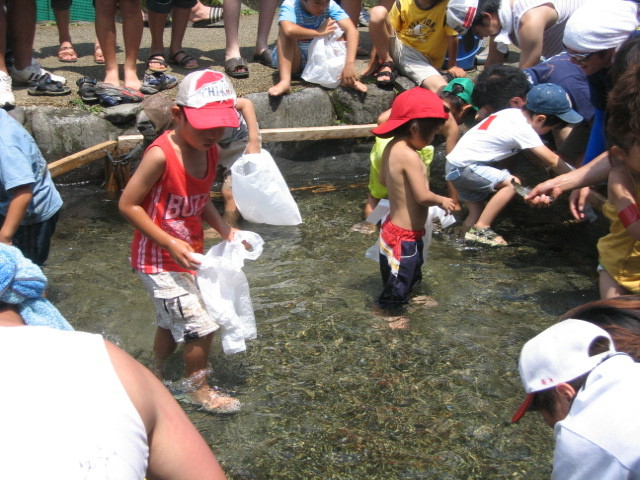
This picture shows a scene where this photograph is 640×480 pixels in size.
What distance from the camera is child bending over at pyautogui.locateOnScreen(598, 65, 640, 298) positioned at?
121 inches

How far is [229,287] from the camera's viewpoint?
3.22 metres

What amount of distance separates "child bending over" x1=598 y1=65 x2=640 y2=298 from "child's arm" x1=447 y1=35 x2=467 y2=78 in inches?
142

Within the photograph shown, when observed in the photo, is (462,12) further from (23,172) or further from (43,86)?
(23,172)

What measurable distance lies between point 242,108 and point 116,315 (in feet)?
5.84

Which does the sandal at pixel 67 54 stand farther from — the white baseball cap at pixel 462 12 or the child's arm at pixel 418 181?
the child's arm at pixel 418 181

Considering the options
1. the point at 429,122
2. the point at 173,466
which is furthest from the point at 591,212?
the point at 173,466

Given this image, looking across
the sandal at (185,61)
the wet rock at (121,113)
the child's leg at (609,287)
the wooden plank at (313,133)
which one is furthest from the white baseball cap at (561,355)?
the sandal at (185,61)

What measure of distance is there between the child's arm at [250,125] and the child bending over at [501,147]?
1424 mm

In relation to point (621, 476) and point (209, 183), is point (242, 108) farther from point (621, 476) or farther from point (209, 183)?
point (621, 476)

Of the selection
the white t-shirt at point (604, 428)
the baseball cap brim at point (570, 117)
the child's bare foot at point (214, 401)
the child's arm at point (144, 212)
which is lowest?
the child's bare foot at point (214, 401)

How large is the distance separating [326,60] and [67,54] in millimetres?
2589

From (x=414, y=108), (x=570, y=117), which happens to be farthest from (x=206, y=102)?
(x=570, y=117)

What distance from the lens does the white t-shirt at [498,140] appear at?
5.16 metres

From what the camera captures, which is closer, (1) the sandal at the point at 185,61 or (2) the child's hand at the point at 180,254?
(2) the child's hand at the point at 180,254
